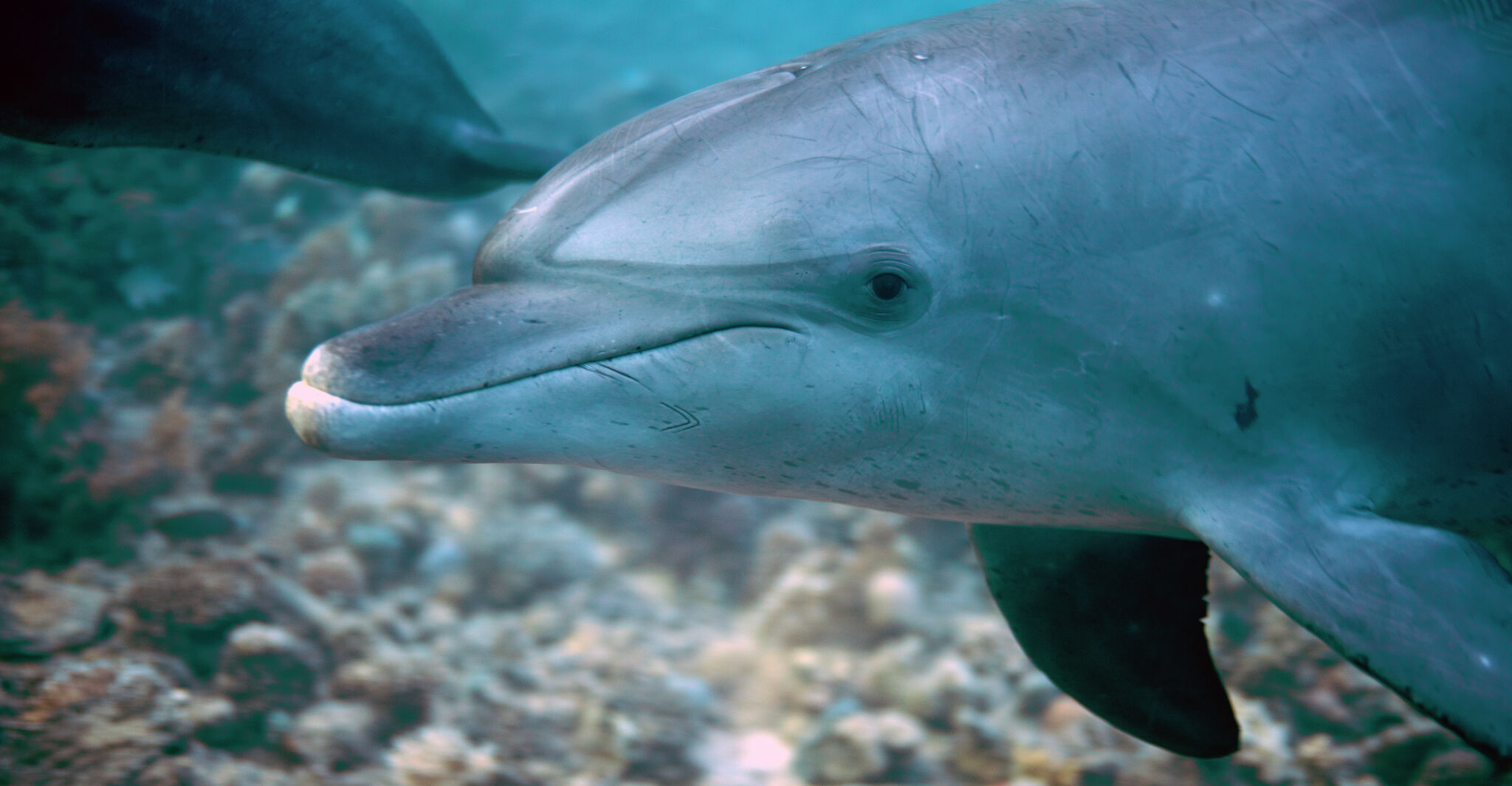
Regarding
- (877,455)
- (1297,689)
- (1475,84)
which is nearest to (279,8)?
(877,455)

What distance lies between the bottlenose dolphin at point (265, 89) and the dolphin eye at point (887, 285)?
6.59 ft

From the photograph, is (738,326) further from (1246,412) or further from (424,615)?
(424,615)

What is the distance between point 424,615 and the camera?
150 inches

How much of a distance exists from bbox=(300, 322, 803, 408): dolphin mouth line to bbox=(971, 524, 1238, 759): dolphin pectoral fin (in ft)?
4.22

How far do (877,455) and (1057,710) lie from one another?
2000 millimetres

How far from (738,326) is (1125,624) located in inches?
65.1

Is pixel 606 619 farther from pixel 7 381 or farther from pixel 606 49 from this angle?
pixel 606 49

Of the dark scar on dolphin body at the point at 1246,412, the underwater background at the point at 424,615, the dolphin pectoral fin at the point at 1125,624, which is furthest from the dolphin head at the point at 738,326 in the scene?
the underwater background at the point at 424,615

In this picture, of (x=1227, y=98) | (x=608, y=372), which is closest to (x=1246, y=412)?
(x=1227, y=98)

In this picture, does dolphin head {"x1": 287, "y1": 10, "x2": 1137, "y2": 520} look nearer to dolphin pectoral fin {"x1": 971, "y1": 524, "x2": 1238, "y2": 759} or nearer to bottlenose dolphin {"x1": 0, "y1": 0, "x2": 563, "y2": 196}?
dolphin pectoral fin {"x1": 971, "y1": 524, "x2": 1238, "y2": 759}

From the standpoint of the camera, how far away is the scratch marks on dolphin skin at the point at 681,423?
165 cm

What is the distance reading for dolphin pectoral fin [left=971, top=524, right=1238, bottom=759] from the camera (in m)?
2.40

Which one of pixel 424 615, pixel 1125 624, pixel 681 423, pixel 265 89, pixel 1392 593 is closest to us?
pixel 1392 593

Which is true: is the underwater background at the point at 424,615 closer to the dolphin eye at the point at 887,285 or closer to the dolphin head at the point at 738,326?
the dolphin head at the point at 738,326
